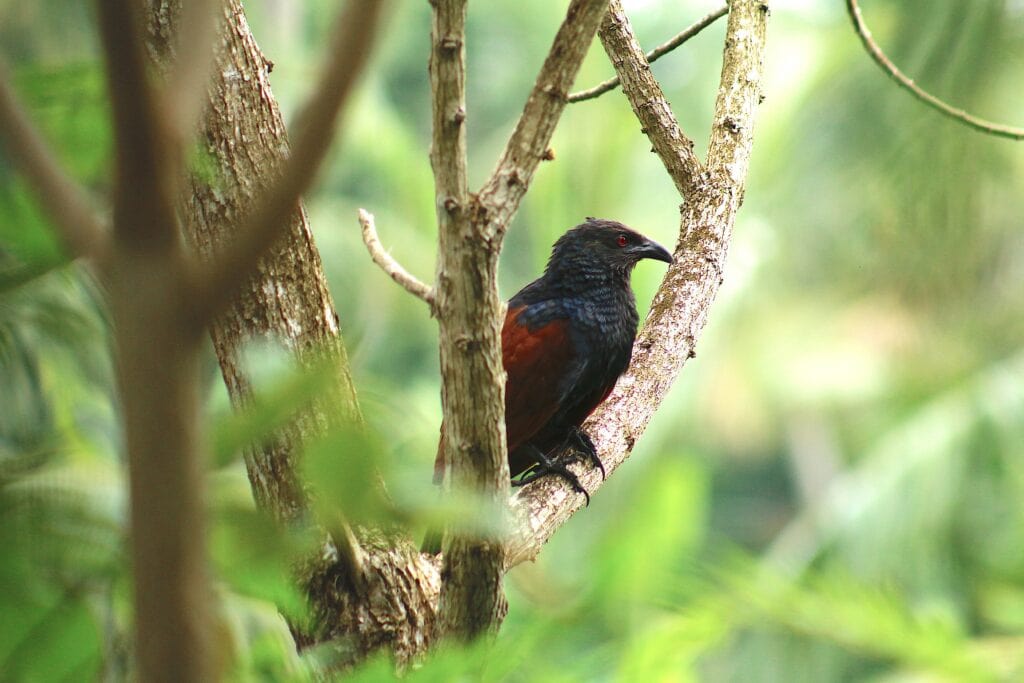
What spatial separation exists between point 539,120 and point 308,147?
2.80 feet

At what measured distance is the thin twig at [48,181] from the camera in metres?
0.44

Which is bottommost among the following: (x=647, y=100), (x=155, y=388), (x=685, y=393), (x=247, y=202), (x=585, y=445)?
(x=155, y=388)

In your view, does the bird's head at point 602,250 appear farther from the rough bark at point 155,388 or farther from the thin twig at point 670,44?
the rough bark at point 155,388

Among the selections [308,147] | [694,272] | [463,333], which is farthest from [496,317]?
[694,272]

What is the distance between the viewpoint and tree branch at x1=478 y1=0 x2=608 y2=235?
1.26m

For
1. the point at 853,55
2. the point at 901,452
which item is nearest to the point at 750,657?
the point at 901,452

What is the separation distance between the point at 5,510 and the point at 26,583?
4cm

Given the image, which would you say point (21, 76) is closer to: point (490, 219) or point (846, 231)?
point (490, 219)

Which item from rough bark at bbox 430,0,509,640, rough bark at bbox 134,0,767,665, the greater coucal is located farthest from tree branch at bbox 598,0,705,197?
rough bark at bbox 430,0,509,640

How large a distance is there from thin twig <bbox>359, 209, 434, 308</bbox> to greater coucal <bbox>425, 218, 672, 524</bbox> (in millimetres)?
999

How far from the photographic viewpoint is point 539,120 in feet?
4.25

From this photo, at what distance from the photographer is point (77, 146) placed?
56cm

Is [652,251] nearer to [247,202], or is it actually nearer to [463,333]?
[247,202]

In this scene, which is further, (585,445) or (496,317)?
(585,445)
